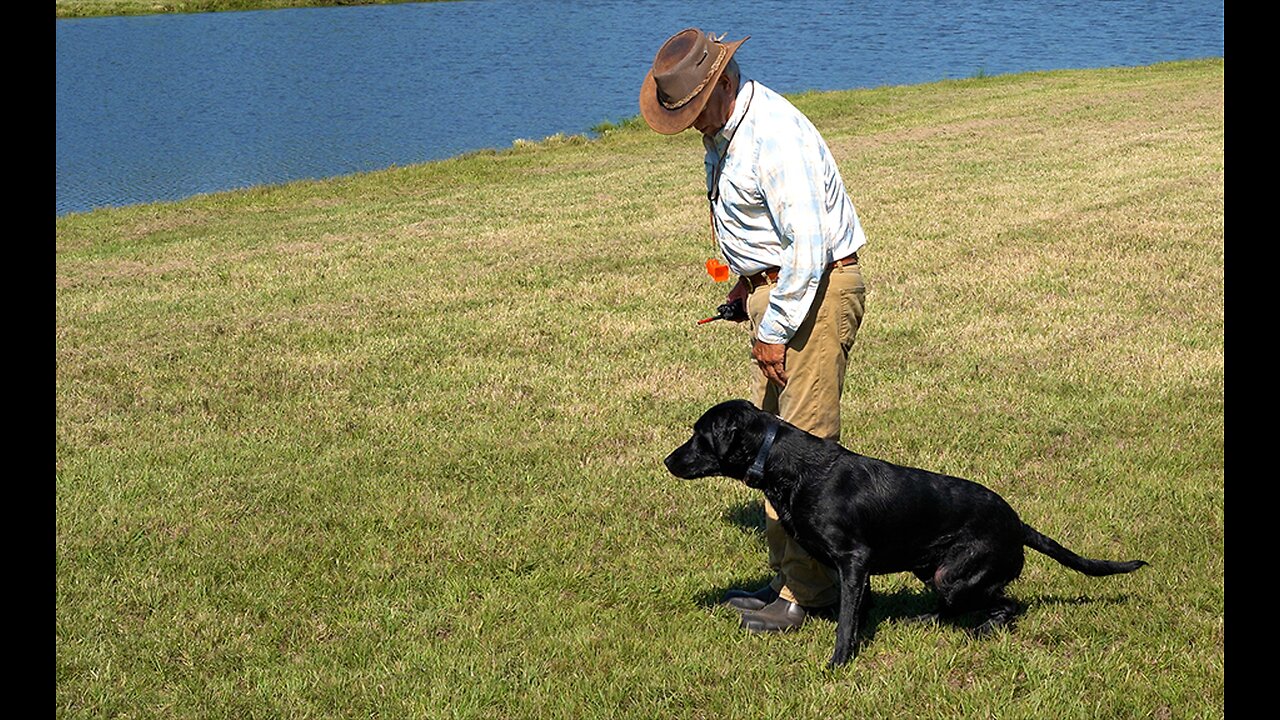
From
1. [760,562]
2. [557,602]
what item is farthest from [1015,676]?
[557,602]

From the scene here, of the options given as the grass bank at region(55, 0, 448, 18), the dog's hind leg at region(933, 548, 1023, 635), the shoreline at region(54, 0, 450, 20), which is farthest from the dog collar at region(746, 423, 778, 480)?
the grass bank at region(55, 0, 448, 18)

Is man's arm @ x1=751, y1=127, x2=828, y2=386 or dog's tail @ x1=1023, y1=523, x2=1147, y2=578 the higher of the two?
man's arm @ x1=751, y1=127, x2=828, y2=386

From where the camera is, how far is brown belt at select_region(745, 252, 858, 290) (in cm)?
498

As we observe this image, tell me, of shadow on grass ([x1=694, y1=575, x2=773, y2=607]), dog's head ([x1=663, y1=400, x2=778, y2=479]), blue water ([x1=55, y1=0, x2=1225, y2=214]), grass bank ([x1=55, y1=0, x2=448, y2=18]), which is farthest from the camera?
grass bank ([x1=55, y1=0, x2=448, y2=18])

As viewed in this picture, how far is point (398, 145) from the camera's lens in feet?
83.9

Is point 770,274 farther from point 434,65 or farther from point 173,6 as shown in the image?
point 173,6

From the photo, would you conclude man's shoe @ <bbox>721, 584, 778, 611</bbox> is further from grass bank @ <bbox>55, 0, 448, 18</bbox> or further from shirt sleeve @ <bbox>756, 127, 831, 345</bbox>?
grass bank @ <bbox>55, 0, 448, 18</bbox>

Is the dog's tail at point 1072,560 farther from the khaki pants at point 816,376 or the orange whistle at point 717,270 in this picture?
the orange whistle at point 717,270

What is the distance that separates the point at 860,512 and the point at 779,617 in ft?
2.35

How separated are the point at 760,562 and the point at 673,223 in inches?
349

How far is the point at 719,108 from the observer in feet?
15.7

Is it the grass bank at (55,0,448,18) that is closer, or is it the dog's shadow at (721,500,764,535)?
the dog's shadow at (721,500,764,535)

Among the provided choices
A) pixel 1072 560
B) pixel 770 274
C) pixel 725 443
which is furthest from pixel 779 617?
pixel 770 274

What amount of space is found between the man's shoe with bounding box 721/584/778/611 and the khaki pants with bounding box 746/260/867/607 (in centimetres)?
15
